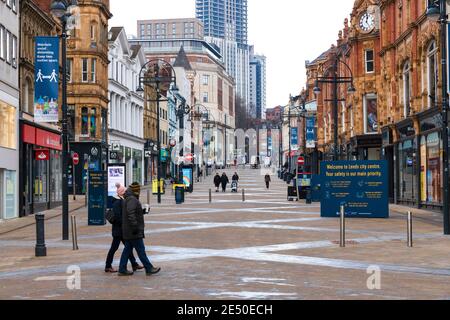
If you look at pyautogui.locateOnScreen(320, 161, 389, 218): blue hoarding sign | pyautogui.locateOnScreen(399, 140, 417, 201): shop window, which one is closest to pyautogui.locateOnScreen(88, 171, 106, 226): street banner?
pyautogui.locateOnScreen(320, 161, 389, 218): blue hoarding sign

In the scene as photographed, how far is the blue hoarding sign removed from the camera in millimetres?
29438

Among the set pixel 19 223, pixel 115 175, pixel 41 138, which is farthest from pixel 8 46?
pixel 19 223

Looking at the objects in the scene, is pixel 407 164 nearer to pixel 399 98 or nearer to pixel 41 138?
pixel 399 98

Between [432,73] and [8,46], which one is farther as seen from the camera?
[432,73]

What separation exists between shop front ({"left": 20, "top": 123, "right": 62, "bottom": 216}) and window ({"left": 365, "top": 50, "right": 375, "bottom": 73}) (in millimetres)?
25838

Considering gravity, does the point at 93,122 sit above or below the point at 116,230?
above

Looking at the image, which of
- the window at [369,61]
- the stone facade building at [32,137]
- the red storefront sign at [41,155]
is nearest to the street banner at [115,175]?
the stone facade building at [32,137]

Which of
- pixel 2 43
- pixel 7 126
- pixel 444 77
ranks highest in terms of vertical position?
pixel 2 43

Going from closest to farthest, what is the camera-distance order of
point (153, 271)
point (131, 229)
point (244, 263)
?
point (131, 229) → point (153, 271) → point (244, 263)

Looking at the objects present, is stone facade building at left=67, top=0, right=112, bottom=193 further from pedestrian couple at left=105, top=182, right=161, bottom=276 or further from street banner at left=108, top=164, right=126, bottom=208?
pedestrian couple at left=105, top=182, right=161, bottom=276

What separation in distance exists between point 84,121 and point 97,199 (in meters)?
33.1

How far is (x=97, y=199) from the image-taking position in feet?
86.0
